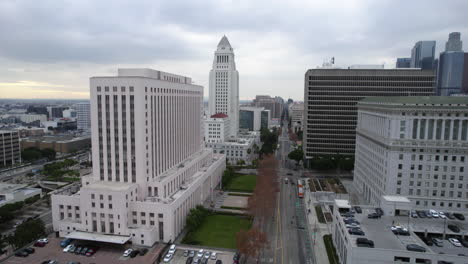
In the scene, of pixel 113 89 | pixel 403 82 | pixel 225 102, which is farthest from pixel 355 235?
pixel 225 102

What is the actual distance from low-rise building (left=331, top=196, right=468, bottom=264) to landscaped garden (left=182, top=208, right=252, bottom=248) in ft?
69.3

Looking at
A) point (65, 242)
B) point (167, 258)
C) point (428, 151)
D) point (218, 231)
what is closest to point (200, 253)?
point (167, 258)

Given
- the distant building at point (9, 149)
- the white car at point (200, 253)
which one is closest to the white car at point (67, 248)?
the white car at point (200, 253)

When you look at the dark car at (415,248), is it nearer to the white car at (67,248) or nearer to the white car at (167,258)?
the white car at (167,258)

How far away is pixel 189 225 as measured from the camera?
65.9 meters

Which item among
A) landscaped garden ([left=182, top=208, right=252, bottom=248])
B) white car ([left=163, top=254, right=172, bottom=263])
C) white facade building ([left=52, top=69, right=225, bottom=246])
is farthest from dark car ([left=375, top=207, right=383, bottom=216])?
white car ([left=163, top=254, right=172, bottom=263])

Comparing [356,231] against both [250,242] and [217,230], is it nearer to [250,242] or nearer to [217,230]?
[250,242]

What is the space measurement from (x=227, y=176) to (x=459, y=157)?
6532 cm

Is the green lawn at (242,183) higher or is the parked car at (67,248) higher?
the green lawn at (242,183)

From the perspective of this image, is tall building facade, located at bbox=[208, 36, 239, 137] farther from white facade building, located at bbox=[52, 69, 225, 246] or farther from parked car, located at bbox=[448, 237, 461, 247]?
parked car, located at bbox=[448, 237, 461, 247]

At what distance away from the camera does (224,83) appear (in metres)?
166

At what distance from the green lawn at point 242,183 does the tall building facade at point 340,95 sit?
110 feet

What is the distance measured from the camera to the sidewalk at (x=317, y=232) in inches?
2219

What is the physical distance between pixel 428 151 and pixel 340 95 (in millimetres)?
59799
